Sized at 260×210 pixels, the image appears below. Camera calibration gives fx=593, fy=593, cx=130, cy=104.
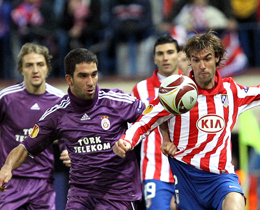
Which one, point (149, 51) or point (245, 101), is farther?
point (149, 51)

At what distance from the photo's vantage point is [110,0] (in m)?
11.3

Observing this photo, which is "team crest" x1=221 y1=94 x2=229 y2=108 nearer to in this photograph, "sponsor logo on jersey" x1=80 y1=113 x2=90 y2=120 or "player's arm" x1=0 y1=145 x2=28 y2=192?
"sponsor logo on jersey" x1=80 y1=113 x2=90 y2=120

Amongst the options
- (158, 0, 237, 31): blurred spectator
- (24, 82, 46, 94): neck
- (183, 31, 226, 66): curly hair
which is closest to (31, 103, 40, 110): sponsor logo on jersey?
(24, 82, 46, 94): neck

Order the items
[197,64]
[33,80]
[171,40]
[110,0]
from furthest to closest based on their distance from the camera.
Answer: [110,0], [171,40], [33,80], [197,64]

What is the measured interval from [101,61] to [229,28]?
103 inches

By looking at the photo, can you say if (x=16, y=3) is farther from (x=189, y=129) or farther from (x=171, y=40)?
(x=189, y=129)

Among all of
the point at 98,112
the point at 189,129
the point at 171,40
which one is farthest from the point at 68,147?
the point at 171,40

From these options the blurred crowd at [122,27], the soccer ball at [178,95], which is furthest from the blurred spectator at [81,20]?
the soccer ball at [178,95]

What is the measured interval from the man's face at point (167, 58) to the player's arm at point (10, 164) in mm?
2348

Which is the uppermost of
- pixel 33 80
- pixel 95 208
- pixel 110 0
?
pixel 110 0

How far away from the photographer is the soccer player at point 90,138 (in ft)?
20.0

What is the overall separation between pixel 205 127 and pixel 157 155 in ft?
5.56

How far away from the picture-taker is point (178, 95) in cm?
556

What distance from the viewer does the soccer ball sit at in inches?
219
